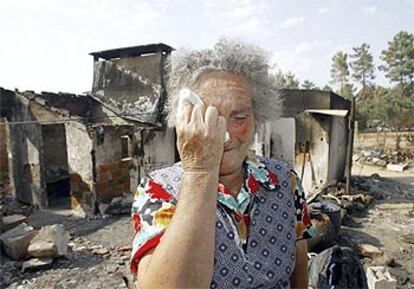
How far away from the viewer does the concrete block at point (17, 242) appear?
20.2ft

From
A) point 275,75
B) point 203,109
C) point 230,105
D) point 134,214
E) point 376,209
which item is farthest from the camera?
point 376,209

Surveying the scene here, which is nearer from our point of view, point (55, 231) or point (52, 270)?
point (52, 270)

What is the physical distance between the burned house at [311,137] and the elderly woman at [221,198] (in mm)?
9106

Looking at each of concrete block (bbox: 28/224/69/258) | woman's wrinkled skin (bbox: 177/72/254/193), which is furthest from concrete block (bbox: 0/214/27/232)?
woman's wrinkled skin (bbox: 177/72/254/193)

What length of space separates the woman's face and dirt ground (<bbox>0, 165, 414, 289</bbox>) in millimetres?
4354

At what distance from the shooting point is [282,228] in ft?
5.22

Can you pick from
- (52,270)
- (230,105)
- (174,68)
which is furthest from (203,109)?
(52,270)

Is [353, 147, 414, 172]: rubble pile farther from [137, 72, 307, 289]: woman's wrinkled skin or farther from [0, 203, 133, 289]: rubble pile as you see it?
[137, 72, 307, 289]: woman's wrinkled skin

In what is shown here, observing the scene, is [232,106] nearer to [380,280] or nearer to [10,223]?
[380,280]

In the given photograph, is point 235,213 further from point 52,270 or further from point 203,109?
point 52,270

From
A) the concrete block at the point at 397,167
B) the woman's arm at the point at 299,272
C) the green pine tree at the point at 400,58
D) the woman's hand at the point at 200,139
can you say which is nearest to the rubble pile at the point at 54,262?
the woman's arm at the point at 299,272

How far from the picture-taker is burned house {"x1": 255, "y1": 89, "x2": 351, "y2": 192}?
11.2m

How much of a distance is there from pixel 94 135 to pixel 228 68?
8580 mm

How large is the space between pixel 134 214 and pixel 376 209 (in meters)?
9.85
